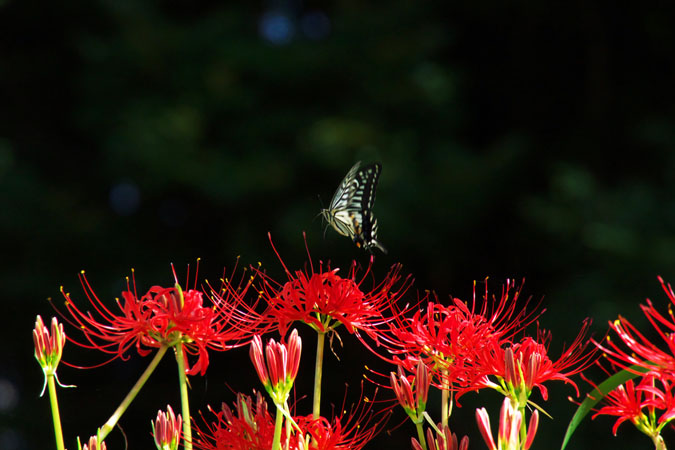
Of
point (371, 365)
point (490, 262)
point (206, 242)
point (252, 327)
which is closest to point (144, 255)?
point (206, 242)

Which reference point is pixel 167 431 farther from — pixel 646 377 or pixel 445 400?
pixel 646 377

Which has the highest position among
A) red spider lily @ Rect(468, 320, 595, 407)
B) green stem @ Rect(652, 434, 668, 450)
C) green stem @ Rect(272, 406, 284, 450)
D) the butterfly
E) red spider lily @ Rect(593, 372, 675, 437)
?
the butterfly

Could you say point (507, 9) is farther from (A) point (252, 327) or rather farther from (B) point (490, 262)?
(A) point (252, 327)

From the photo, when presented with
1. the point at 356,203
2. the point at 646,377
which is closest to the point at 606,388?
the point at 646,377

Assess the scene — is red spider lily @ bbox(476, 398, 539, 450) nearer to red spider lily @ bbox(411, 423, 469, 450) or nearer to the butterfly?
red spider lily @ bbox(411, 423, 469, 450)

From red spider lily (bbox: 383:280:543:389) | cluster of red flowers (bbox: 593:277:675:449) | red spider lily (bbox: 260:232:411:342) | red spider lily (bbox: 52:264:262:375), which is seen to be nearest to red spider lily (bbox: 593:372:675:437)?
cluster of red flowers (bbox: 593:277:675:449)

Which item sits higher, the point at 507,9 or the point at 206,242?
the point at 507,9
